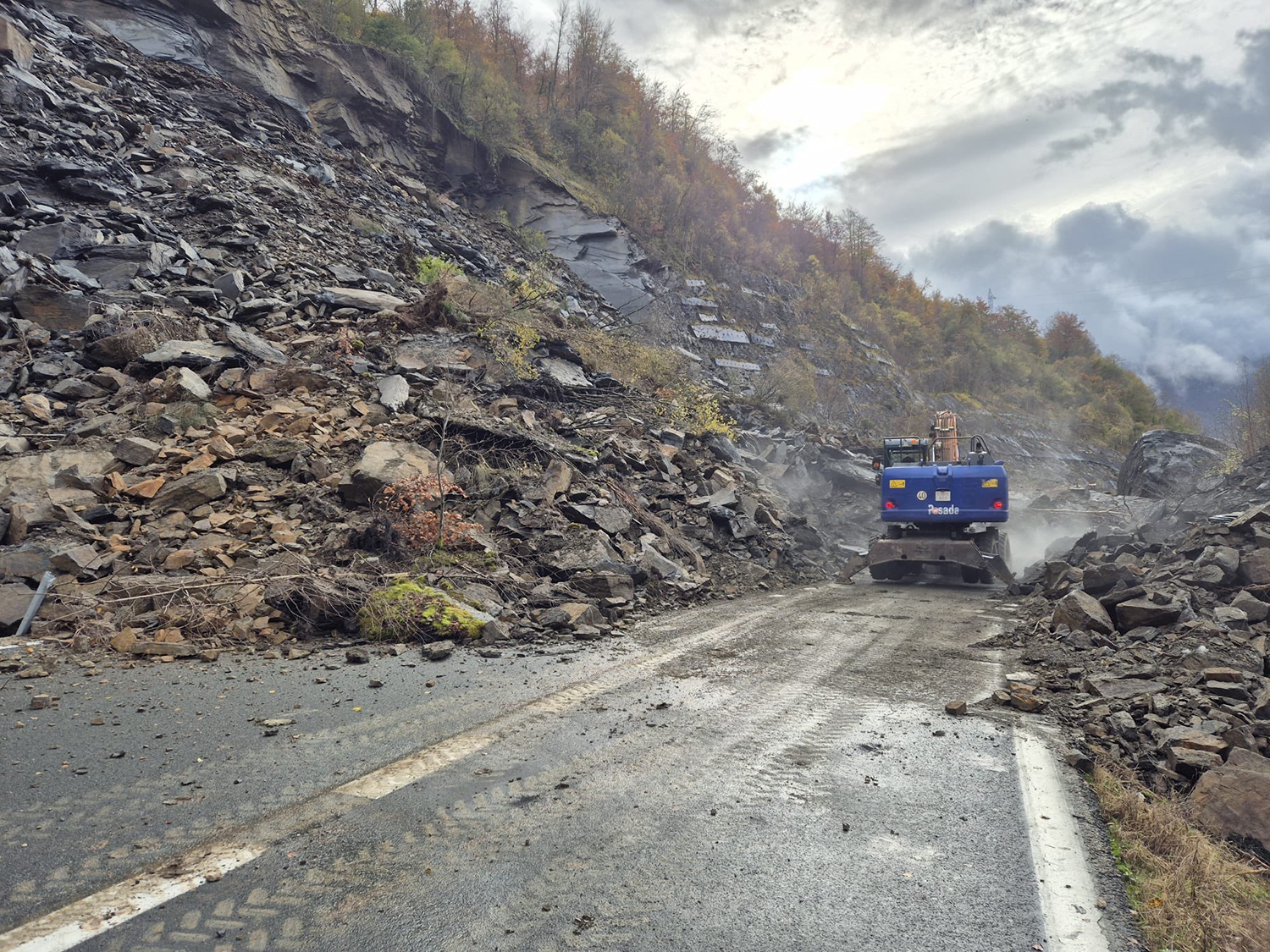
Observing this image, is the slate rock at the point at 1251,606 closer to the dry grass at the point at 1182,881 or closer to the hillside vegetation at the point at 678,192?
the dry grass at the point at 1182,881

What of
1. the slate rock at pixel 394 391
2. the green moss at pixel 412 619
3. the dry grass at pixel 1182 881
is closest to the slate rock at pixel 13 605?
the green moss at pixel 412 619

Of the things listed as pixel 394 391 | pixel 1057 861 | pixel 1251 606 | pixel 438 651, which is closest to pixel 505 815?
pixel 1057 861

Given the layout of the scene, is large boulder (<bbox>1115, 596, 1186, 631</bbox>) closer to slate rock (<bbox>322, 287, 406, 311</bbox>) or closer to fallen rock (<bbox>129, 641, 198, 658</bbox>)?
fallen rock (<bbox>129, 641, 198, 658</bbox>)

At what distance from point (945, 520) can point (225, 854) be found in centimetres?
1205

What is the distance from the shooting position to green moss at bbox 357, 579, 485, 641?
246 inches

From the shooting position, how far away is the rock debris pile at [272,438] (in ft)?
21.7

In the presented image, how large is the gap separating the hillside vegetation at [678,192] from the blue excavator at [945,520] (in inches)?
962

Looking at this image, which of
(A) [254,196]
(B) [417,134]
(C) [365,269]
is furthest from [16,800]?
(B) [417,134]

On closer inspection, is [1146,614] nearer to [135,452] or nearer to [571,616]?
[571,616]

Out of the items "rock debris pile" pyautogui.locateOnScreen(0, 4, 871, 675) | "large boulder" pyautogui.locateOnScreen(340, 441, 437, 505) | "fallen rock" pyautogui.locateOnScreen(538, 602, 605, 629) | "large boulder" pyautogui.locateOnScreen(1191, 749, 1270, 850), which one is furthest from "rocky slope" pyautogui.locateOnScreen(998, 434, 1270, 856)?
"large boulder" pyautogui.locateOnScreen(340, 441, 437, 505)

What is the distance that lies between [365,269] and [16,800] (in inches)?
604

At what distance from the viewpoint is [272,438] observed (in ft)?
29.9

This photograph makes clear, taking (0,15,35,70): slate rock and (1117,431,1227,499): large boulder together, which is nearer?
(0,15,35,70): slate rock

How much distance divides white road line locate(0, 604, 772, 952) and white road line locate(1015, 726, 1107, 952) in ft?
8.80
